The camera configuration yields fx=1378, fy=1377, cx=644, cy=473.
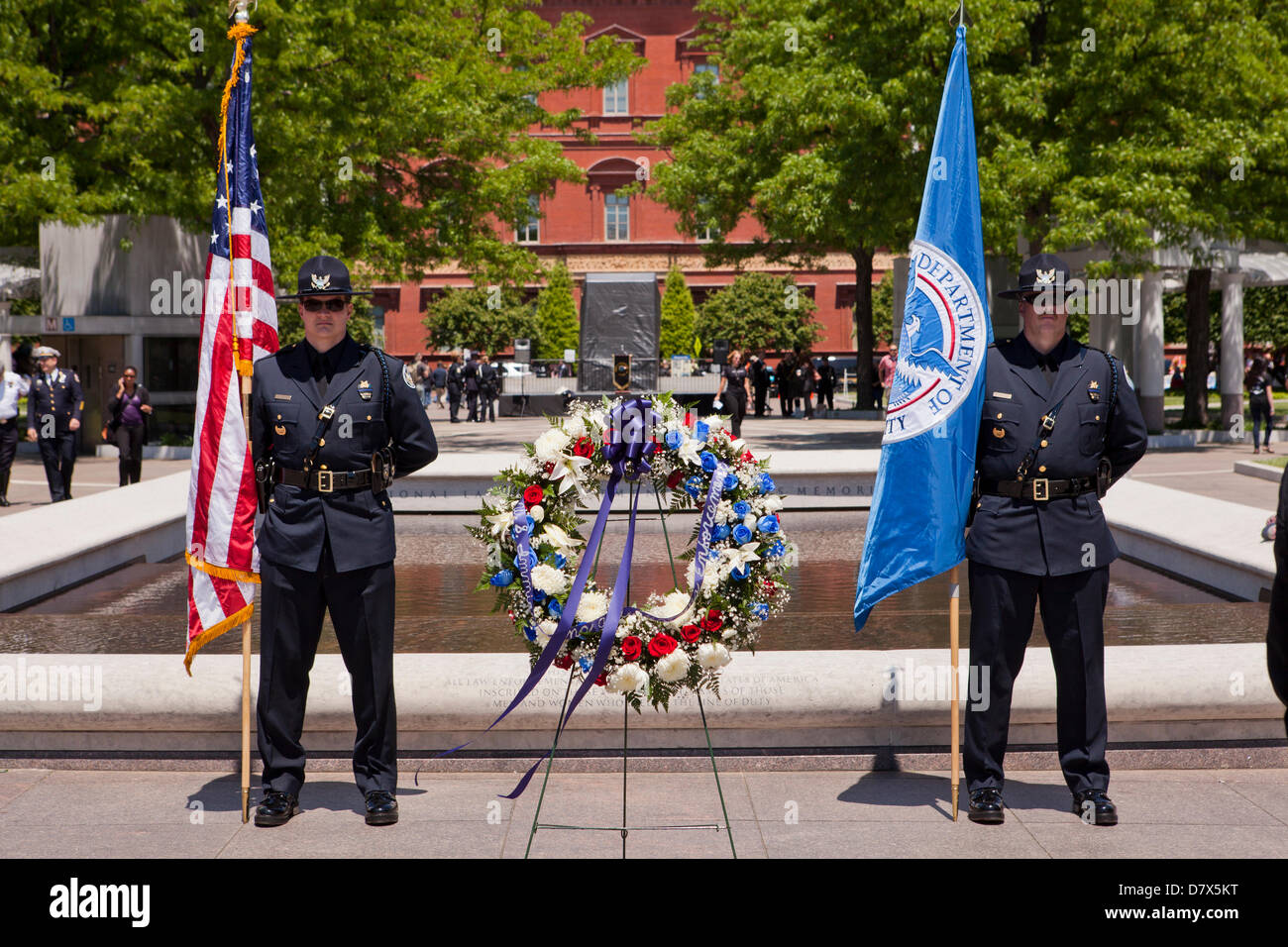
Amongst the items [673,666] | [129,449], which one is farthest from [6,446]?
[673,666]

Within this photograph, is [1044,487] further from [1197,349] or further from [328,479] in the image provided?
[1197,349]

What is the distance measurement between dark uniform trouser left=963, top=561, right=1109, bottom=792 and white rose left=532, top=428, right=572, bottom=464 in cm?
185

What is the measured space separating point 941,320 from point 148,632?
16.9 ft

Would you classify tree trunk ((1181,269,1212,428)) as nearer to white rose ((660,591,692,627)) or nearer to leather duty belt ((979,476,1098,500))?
leather duty belt ((979,476,1098,500))

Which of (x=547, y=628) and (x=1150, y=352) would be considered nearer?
(x=547, y=628)

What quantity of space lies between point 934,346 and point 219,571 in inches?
131

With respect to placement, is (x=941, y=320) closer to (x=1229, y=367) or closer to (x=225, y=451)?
(x=225, y=451)

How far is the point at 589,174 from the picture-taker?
7425cm

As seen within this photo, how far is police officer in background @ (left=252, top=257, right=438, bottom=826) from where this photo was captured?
581cm

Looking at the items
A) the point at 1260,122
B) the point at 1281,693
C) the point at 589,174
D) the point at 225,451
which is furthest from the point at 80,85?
the point at 589,174

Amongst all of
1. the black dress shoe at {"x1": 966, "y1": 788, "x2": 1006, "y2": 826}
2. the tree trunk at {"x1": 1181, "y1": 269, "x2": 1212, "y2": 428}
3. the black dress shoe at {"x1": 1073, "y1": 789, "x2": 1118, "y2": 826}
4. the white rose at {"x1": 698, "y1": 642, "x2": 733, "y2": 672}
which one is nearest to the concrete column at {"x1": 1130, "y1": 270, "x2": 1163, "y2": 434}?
the tree trunk at {"x1": 1181, "y1": 269, "x2": 1212, "y2": 428}

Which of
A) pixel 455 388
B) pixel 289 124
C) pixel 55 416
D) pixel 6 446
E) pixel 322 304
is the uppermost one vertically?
pixel 289 124

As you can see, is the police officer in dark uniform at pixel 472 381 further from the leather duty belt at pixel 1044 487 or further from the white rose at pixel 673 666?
the white rose at pixel 673 666

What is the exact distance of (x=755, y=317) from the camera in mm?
67000
